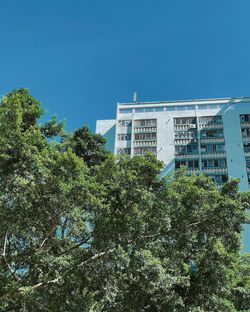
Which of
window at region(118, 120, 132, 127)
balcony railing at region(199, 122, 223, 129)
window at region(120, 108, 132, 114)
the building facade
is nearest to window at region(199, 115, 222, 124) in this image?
the building facade

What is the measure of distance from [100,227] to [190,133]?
30.3m

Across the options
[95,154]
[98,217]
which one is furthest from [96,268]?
[95,154]

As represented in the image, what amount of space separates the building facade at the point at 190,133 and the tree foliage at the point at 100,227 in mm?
24740

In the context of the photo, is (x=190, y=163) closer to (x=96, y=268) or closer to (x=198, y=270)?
(x=198, y=270)

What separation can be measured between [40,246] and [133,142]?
92.2 feet

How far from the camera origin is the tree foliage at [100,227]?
10.8 m

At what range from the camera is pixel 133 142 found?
131 ft

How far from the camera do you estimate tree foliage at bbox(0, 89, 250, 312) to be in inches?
427

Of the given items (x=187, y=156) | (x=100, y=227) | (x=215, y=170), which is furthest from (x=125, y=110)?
(x=100, y=227)

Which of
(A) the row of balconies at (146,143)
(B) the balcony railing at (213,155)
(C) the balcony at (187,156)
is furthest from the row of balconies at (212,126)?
(A) the row of balconies at (146,143)

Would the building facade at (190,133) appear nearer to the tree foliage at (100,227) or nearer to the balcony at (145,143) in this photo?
the balcony at (145,143)

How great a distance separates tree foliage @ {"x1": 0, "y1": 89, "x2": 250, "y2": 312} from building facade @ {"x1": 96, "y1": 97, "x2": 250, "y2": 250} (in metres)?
24.7

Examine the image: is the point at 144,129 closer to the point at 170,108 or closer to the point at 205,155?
the point at 170,108

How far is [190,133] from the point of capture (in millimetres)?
40000
